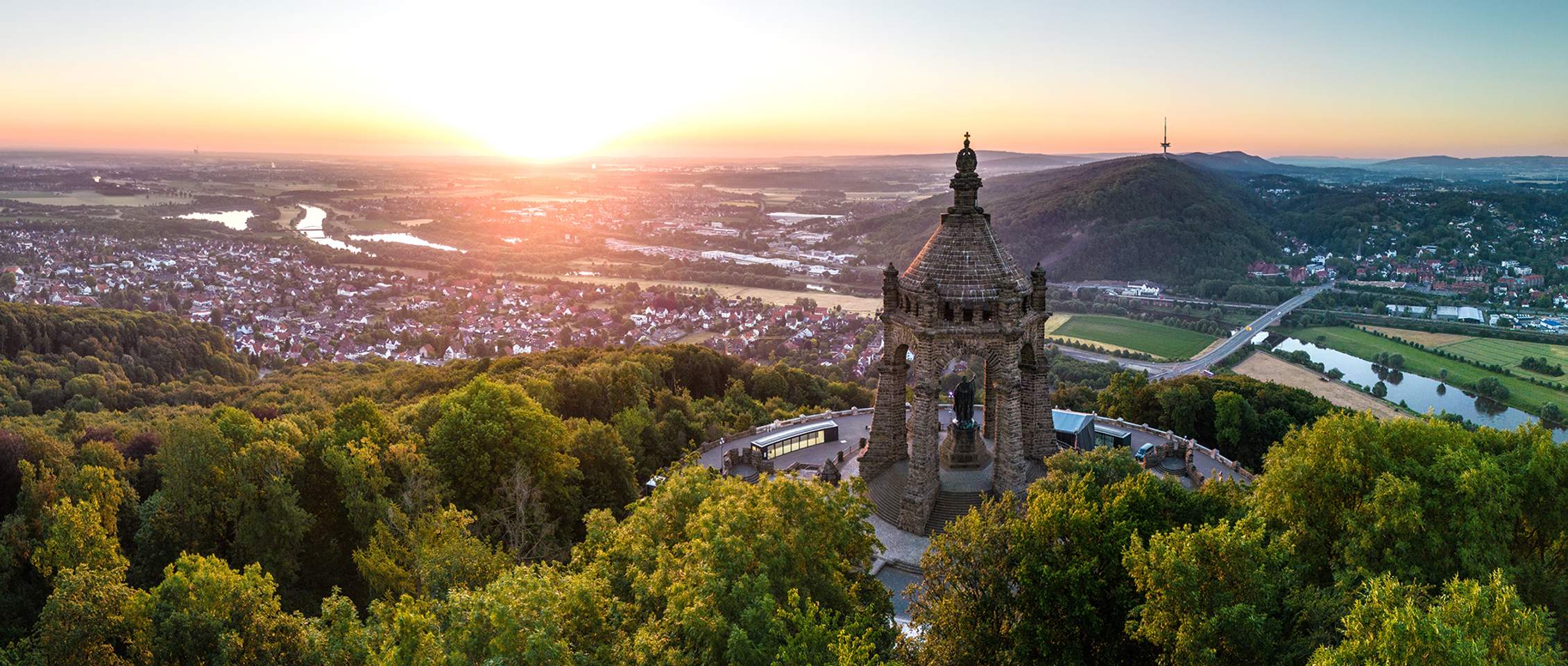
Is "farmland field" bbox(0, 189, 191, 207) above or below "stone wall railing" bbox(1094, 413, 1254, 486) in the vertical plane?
above

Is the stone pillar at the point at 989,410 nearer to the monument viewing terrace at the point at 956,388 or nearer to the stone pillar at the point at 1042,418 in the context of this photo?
the monument viewing terrace at the point at 956,388

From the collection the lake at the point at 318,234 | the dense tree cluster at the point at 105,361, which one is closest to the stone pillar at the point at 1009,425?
the dense tree cluster at the point at 105,361

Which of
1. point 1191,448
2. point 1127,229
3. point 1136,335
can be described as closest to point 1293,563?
point 1191,448

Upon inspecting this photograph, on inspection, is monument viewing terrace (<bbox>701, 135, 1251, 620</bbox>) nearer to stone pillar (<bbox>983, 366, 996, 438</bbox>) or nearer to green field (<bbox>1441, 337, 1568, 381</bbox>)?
stone pillar (<bbox>983, 366, 996, 438</bbox>)

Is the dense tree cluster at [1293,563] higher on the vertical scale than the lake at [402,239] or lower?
lower

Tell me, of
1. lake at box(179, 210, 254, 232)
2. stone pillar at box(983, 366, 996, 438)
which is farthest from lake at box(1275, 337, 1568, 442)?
lake at box(179, 210, 254, 232)

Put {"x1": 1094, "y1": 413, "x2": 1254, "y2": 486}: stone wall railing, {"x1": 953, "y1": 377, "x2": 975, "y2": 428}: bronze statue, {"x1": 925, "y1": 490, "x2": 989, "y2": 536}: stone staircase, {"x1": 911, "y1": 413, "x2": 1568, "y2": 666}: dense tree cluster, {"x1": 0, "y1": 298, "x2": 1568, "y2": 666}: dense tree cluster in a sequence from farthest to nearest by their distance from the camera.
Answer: {"x1": 1094, "y1": 413, "x2": 1254, "y2": 486}: stone wall railing < {"x1": 953, "y1": 377, "x2": 975, "y2": 428}: bronze statue < {"x1": 925, "y1": 490, "x2": 989, "y2": 536}: stone staircase < {"x1": 0, "y1": 298, "x2": 1568, "y2": 666}: dense tree cluster < {"x1": 911, "y1": 413, "x2": 1568, "y2": 666}: dense tree cluster

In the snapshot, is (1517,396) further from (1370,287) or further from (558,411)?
(558,411)
